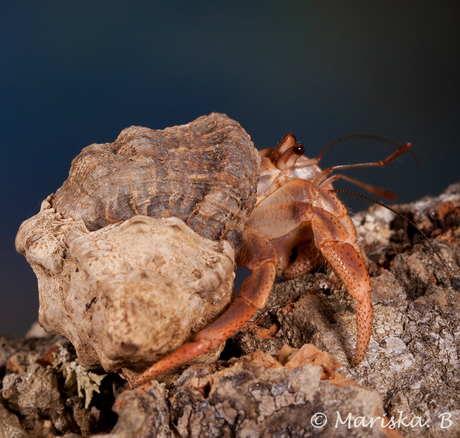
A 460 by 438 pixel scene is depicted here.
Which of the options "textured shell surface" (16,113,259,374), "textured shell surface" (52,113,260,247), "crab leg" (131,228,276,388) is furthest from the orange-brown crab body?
"textured shell surface" (52,113,260,247)

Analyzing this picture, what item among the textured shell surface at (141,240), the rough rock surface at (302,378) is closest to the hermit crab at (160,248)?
the textured shell surface at (141,240)

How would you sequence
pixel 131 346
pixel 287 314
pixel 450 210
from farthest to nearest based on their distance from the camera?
pixel 450 210, pixel 287 314, pixel 131 346

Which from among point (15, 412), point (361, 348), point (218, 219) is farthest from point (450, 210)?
point (15, 412)

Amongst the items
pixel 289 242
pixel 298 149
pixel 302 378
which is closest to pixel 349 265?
pixel 289 242

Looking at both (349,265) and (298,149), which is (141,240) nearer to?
(349,265)

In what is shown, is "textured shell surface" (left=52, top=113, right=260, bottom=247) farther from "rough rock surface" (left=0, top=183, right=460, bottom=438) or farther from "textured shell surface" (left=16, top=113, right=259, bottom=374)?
"rough rock surface" (left=0, top=183, right=460, bottom=438)

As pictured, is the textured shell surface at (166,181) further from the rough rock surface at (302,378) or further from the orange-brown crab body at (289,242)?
the rough rock surface at (302,378)

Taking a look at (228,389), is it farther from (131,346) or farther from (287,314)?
(287,314)
